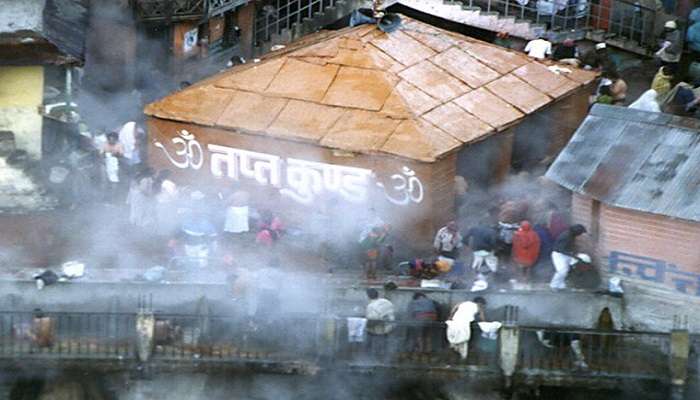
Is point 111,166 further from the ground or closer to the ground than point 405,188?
further from the ground

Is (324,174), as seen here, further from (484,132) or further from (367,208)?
(484,132)

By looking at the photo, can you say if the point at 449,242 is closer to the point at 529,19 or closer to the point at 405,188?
the point at 405,188

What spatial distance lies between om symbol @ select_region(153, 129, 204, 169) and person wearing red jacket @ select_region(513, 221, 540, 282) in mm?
6235

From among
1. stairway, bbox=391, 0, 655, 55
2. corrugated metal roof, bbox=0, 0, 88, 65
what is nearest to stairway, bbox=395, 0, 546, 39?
stairway, bbox=391, 0, 655, 55

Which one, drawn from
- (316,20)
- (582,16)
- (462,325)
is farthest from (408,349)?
(316,20)

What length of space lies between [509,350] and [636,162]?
12.7 feet

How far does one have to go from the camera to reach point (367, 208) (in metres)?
30.5

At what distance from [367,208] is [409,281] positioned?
1916 millimetres

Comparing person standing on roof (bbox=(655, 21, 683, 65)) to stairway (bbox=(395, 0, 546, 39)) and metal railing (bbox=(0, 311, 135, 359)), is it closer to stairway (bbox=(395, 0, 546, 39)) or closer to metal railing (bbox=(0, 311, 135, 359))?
stairway (bbox=(395, 0, 546, 39))

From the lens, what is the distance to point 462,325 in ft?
87.9

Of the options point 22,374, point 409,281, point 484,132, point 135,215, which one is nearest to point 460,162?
point 484,132

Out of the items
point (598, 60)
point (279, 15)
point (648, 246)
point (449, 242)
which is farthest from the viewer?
point (279, 15)

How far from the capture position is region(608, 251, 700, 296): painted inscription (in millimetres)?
27609

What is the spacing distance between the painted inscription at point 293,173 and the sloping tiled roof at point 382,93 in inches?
17.0
